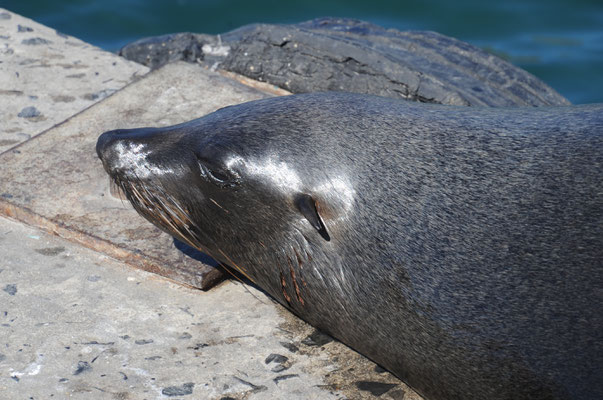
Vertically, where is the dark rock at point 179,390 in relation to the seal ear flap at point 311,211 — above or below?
below

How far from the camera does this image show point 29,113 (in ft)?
17.3

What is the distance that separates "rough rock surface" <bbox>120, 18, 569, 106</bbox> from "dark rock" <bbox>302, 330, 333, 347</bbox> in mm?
1991

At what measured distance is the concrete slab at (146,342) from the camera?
317 cm

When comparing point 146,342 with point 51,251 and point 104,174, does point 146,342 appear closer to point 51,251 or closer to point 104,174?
point 51,251

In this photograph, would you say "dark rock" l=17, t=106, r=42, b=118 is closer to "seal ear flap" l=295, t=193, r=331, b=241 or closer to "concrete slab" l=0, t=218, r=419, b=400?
"concrete slab" l=0, t=218, r=419, b=400

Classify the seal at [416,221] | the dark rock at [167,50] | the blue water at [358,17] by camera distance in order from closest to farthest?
the seal at [416,221], the dark rock at [167,50], the blue water at [358,17]

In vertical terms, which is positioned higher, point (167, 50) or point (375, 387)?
point (167, 50)

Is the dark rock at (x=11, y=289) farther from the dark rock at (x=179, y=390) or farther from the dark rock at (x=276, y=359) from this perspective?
the dark rock at (x=276, y=359)

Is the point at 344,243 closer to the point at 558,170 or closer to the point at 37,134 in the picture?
the point at 558,170

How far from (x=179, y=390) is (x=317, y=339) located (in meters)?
0.63

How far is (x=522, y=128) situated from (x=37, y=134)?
291 cm

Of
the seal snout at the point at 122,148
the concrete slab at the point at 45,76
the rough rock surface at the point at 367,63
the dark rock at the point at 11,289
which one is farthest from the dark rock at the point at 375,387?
the concrete slab at the point at 45,76

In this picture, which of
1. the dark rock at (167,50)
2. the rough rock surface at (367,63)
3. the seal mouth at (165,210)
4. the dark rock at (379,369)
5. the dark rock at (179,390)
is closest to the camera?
the dark rock at (179,390)

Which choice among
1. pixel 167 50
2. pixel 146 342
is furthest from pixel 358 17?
pixel 146 342
